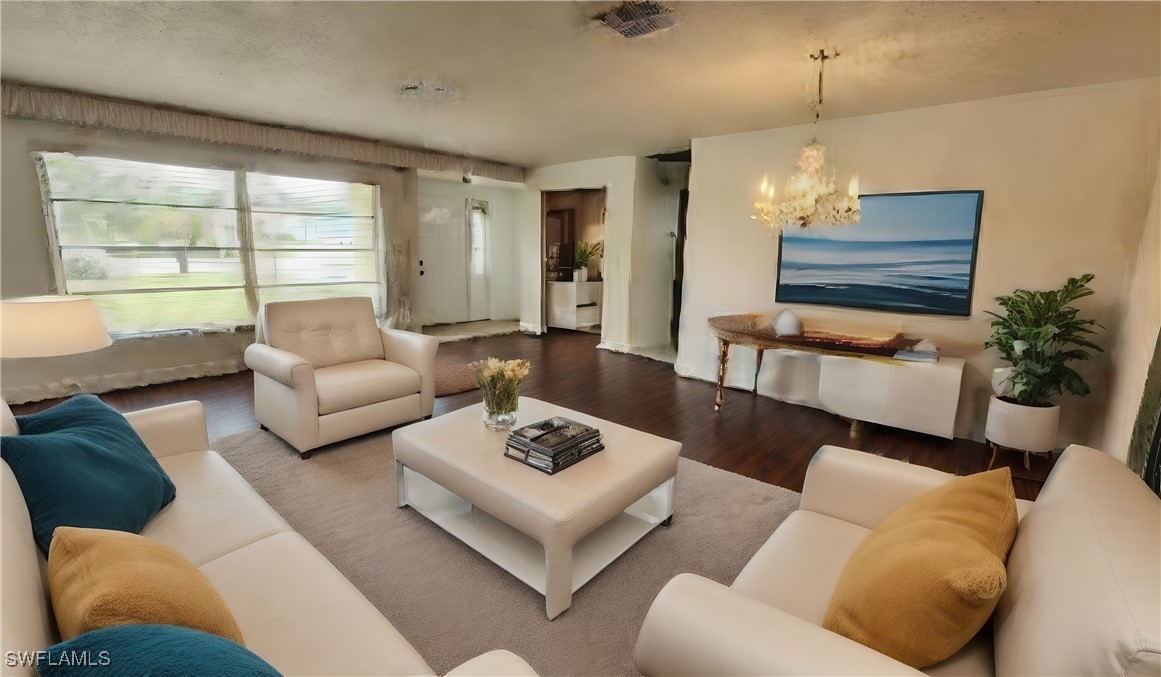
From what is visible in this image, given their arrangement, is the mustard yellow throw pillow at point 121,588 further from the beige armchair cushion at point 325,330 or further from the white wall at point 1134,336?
the white wall at point 1134,336

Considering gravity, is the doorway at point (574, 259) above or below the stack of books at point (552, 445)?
above

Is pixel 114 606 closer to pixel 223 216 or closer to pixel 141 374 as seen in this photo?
pixel 141 374

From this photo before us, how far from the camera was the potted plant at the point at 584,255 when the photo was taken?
27.2ft

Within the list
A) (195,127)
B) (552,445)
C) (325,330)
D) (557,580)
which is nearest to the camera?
(557,580)

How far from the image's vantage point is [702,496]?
265 centimetres

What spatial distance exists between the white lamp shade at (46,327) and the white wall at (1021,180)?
4517 millimetres

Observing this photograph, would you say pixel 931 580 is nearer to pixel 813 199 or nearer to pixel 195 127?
pixel 813 199

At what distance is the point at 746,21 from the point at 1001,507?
2.30 m

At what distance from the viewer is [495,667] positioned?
0.87 metres

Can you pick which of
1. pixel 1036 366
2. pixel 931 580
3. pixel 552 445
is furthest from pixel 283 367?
pixel 1036 366

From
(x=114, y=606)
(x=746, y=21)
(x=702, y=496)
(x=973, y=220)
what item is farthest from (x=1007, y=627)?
(x=973, y=220)

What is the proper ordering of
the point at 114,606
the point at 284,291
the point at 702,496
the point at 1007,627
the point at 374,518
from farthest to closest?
the point at 284,291
the point at 702,496
the point at 374,518
the point at 1007,627
the point at 114,606

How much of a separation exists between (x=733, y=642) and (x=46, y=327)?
2.42m

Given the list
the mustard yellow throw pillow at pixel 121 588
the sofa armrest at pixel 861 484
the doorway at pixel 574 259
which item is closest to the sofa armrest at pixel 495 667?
the mustard yellow throw pillow at pixel 121 588
